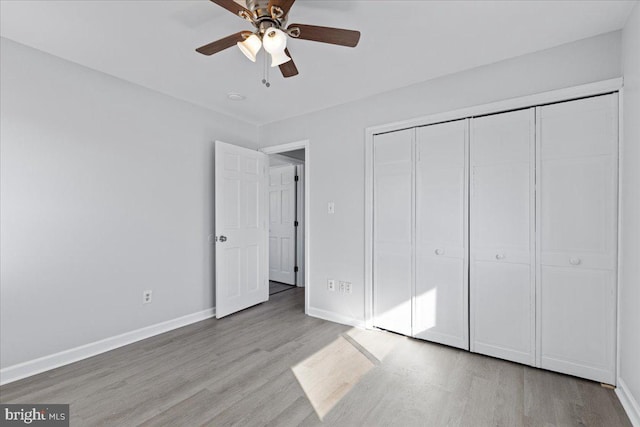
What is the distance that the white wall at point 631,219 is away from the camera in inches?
71.2

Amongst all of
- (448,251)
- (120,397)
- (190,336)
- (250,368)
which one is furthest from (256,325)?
(448,251)

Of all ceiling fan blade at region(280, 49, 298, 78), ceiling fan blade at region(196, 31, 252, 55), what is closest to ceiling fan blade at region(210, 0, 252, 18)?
ceiling fan blade at region(196, 31, 252, 55)

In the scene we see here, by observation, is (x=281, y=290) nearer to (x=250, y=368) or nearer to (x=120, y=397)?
(x=250, y=368)

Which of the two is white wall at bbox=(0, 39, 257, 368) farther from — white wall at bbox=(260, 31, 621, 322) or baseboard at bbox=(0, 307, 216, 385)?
white wall at bbox=(260, 31, 621, 322)

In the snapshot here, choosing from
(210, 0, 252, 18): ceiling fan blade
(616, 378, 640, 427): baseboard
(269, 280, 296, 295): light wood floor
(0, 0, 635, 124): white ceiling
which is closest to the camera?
(210, 0, 252, 18): ceiling fan blade

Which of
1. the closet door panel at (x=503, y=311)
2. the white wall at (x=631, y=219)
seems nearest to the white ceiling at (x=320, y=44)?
the white wall at (x=631, y=219)

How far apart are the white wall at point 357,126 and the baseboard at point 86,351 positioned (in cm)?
153

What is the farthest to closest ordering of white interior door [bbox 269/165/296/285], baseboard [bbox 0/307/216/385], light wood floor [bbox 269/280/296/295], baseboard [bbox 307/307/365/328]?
white interior door [bbox 269/165/296/285]
light wood floor [bbox 269/280/296/295]
baseboard [bbox 307/307/365/328]
baseboard [bbox 0/307/216/385]

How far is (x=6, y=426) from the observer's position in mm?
1839

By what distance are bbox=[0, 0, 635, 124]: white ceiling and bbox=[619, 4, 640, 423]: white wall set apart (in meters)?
0.28

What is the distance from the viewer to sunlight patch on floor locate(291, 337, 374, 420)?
2043mm

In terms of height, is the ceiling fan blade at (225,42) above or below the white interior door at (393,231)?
above

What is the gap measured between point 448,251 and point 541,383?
1.13 metres

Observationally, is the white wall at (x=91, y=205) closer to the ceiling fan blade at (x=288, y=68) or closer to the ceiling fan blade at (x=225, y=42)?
the ceiling fan blade at (x=225, y=42)
